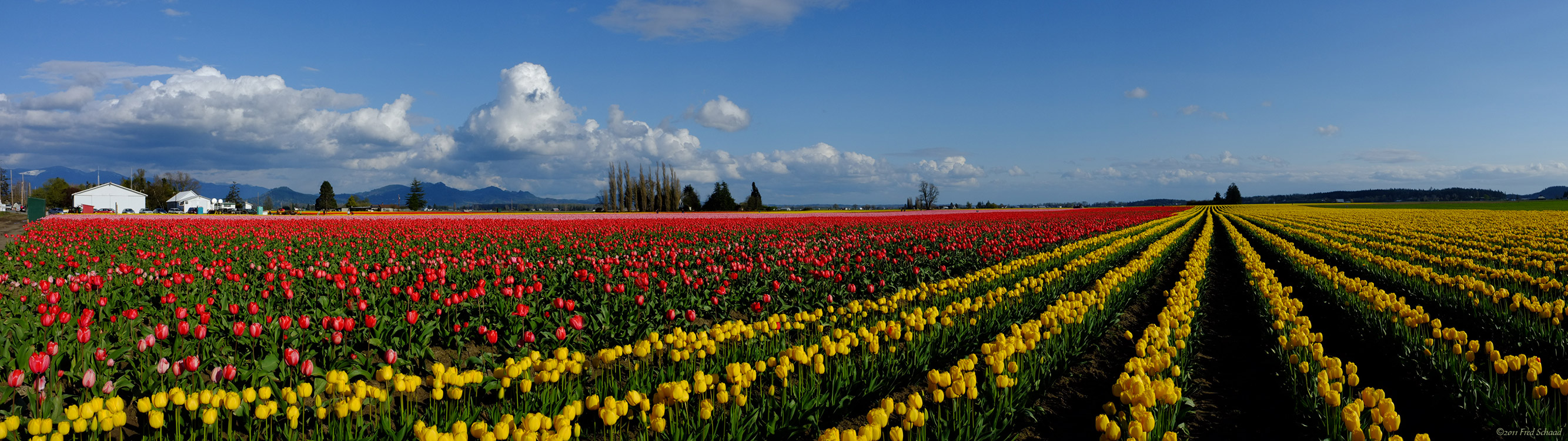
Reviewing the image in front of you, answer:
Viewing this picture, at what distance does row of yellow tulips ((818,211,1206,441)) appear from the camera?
3.18 metres

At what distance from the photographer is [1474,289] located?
7594mm

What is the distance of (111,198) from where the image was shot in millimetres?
87625

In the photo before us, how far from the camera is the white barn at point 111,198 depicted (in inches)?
3375

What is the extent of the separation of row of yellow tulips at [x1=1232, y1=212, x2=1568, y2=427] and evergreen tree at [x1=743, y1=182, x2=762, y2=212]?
76393mm

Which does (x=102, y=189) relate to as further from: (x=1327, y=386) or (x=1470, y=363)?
(x=1470, y=363)

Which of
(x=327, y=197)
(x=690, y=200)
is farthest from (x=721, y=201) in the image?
(x=327, y=197)

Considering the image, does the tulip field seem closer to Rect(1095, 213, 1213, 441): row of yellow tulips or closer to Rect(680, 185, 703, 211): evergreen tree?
Rect(1095, 213, 1213, 441): row of yellow tulips

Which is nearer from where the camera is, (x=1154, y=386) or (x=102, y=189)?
(x=1154, y=386)

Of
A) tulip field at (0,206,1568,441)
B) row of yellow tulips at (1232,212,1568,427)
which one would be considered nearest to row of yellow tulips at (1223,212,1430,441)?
tulip field at (0,206,1568,441)

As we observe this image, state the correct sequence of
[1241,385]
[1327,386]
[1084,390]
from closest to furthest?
[1327,386], [1084,390], [1241,385]

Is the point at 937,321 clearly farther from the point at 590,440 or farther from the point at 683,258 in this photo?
the point at 683,258

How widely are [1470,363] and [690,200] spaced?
8465 centimetres

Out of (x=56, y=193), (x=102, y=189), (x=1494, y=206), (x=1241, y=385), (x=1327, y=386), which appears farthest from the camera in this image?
(x=56, y=193)

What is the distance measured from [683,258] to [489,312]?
4449 millimetres
